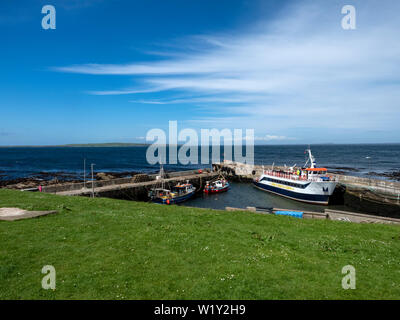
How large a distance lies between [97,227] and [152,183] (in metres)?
42.5

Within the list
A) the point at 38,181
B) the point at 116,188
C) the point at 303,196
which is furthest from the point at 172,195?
the point at 38,181

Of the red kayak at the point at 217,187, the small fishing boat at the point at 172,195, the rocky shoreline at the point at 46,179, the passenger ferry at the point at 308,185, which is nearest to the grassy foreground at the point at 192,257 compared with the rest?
the small fishing boat at the point at 172,195

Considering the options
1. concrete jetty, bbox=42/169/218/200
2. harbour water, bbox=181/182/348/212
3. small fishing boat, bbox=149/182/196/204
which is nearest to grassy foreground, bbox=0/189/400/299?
concrete jetty, bbox=42/169/218/200

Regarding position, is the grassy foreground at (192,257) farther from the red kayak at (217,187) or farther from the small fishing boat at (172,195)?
the red kayak at (217,187)

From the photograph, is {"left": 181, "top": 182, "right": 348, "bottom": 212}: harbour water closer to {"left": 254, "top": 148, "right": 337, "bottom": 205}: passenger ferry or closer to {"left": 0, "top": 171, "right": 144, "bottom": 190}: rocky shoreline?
{"left": 254, "top": 148, "right": 337, "bottom": 205}: passenger ferry

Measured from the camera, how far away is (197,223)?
13430 mm

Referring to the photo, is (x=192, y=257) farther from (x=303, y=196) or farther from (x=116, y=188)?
(x=303, y=196)

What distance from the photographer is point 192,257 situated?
28.9ft

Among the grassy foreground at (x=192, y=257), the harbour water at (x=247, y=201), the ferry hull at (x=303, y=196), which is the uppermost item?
the grassy foreground at (x=192, y=257)

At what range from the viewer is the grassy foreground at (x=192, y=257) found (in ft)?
22.3

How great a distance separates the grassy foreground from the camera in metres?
6.81

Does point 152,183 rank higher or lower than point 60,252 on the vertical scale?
lower
